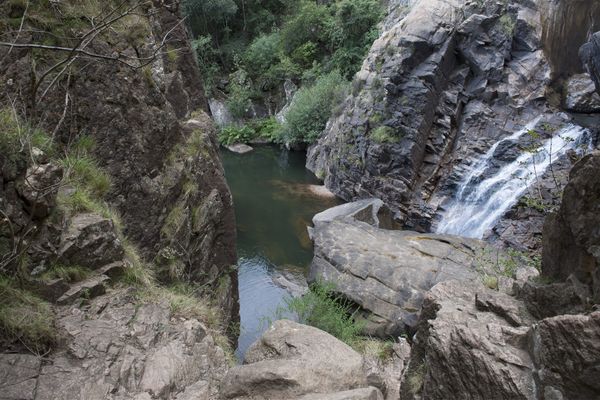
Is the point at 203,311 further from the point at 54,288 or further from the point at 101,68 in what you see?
the point at 101,68

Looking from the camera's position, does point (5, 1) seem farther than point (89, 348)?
Yes

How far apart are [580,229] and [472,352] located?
160 cm

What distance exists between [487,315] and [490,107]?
1607 centimetres

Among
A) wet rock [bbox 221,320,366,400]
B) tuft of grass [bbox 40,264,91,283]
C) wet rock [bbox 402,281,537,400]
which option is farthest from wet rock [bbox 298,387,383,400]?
tuft of grass [bbox 40,264,91,283]

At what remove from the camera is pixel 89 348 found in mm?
4824

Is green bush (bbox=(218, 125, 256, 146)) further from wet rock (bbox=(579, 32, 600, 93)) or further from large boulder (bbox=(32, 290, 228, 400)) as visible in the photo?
large boulder (bbox=(32, 290, 228, 400))

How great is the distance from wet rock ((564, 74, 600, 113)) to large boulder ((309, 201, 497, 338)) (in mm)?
7732

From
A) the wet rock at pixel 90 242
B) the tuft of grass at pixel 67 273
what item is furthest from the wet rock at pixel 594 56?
the tuft of grass at pixel 67 273

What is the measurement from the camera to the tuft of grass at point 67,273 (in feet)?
17.3

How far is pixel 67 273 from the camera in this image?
17.8ft

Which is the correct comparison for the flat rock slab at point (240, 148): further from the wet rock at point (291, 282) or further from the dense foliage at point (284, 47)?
the wet rock at point (291, 282)

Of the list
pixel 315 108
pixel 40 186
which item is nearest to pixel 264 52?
pixel 315 108

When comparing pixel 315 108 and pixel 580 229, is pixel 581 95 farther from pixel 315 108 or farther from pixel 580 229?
pixel 580 229

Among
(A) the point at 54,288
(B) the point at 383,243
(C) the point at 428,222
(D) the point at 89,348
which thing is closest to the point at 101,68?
(A) the point at 54,288
